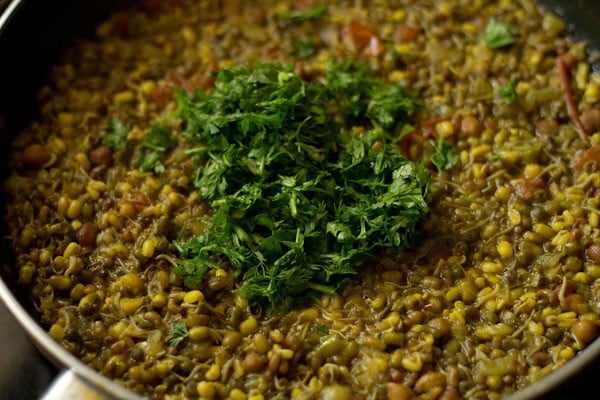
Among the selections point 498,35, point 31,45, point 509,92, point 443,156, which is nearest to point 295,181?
point 443,156

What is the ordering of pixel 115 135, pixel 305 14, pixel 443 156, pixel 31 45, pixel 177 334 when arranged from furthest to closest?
pixel 305 14
pixel 31 45
pixel 115 135
pixel 443 156
pixel 177 334

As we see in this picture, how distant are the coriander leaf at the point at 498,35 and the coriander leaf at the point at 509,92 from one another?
1.01ft

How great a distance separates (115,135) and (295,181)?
108cm

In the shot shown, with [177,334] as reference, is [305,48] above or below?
above

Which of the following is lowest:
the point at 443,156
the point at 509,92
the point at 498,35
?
the point at 443,156

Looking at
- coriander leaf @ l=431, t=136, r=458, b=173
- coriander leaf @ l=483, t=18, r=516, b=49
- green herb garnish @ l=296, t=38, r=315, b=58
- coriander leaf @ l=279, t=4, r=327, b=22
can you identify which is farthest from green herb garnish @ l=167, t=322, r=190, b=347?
coriander leaf @ l=483, t=18, r=516, b=49

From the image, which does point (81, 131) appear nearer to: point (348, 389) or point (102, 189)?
point (102, 189)

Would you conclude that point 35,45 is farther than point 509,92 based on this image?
Yes

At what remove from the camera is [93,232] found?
12.7ft

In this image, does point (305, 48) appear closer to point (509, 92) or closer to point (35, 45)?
point (509, 92)

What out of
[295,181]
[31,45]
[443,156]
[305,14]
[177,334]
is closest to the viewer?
[177,334]

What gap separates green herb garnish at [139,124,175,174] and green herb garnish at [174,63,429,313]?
14 cm

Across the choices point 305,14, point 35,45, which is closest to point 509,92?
point 305,14

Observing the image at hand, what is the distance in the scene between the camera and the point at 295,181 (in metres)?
3.71
